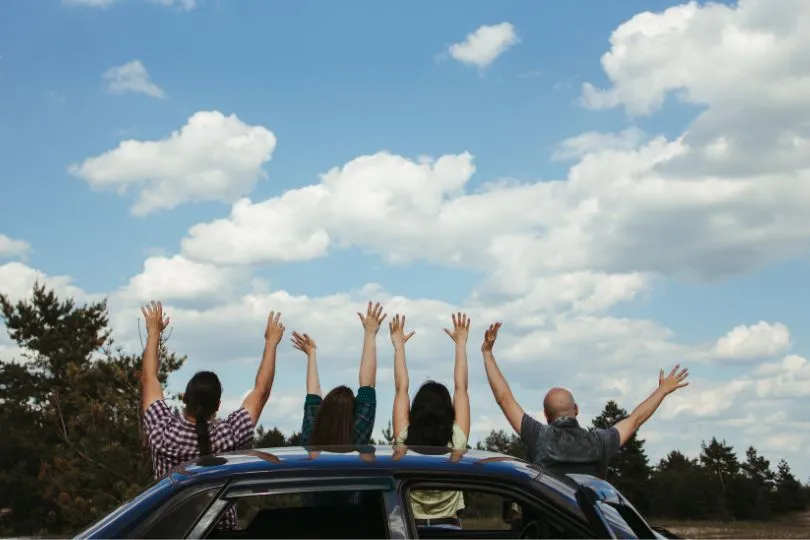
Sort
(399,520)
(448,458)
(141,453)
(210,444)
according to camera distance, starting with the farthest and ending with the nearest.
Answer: (141,453) → (210,444) → (448,458) → (399,520)

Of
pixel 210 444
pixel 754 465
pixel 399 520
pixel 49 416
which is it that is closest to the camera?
pixel 399 520

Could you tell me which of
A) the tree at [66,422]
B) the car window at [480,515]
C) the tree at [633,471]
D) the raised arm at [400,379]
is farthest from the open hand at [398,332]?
the tree at [633,471]

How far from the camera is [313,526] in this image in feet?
15.2

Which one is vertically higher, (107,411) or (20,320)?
(20,320)

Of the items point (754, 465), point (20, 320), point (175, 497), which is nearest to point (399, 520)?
point (175, 497)

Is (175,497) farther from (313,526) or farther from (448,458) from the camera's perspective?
(448,458)

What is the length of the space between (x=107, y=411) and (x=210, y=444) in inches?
1705

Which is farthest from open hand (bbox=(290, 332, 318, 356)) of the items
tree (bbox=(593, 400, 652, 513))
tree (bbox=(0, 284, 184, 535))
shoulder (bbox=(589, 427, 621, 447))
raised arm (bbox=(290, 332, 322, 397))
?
tree (bbox=(593, 400, 652, 513))

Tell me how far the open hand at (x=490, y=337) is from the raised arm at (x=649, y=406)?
4.91 ft

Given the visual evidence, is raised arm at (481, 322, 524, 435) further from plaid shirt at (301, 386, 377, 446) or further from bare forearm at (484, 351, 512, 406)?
plaid shirt at (301, 386, 377, 446)

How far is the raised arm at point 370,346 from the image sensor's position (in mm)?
7855

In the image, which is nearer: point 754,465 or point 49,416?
point 49,416

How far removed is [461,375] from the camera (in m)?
8.16

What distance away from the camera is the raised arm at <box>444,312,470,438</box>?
7.45m
